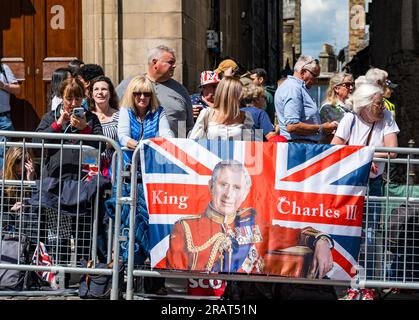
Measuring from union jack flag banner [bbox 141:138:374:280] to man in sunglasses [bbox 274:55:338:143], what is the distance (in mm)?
2323

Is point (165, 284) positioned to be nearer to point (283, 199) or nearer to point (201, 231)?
point (201, 231)

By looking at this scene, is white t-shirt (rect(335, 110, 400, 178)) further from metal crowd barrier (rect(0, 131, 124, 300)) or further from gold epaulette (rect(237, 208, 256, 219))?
metal crowd barrier (rect(0, 131, 124, 300))

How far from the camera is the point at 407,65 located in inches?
923

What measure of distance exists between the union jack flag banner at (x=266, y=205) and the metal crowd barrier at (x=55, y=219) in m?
0.70

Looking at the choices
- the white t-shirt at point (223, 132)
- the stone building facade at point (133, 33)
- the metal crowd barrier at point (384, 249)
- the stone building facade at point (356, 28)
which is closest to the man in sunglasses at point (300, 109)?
the white t-shirt at point (223, 132)

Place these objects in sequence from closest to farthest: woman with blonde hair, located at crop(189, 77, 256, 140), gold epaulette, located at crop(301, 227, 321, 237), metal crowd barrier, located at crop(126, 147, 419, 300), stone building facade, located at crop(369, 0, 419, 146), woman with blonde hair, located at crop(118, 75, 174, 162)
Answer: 1. gold epaulette, located at crop(301, 227, 321, 237)
2. metal crowd barrier, located at crop(126, 147, 419, 300)
3. woman with blonde hair, located at crop(189, 77, 256, 140)
4. woman with blonde hair, located at crop(118, 75, 174, 162)
5. stone building facade, located at crop(369, 0, 419, 146)

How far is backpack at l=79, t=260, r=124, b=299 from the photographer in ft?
27.1

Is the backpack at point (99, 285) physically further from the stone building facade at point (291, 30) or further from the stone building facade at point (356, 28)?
the stone building facade at point (356, 28)

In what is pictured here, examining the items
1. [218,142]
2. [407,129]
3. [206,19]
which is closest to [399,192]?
[218,142]

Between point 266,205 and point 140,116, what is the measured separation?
1.88 meters

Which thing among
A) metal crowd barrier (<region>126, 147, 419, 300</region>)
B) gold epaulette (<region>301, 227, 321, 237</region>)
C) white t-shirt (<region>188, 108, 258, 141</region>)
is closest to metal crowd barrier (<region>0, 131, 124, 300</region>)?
metal crowd barrier (<region>126, 147, 419, 300</region>)

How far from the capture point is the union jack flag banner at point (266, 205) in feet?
25.5
